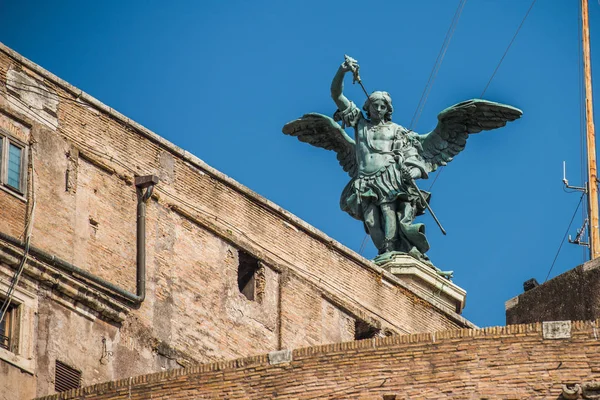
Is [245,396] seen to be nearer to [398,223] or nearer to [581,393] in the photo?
[581,393]

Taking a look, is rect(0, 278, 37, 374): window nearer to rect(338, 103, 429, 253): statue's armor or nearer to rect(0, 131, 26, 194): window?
rect(0, 131, 26, 194): window

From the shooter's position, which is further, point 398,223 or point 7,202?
point 398,223

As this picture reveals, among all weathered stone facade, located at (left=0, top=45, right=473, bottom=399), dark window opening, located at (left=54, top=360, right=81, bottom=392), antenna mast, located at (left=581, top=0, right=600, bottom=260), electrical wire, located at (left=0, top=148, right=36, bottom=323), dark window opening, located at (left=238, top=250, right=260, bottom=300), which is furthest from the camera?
antenna mast, located at (left=581, top=0, right=600, bottom=260)

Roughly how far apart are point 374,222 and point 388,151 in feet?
4.19

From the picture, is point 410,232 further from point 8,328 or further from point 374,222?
point 8,328

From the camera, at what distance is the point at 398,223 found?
48375 millimetres

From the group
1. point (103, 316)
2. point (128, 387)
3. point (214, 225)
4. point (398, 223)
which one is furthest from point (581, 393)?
point (398, 223)

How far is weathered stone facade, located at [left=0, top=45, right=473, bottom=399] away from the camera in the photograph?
38812mm

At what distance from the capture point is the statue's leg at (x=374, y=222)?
48.5 meters

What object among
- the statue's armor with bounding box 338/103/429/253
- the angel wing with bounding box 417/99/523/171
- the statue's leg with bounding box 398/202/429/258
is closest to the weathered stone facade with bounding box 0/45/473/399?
the statue's leg with bounding box 398/202/429/258

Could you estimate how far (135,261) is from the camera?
41.4 meters

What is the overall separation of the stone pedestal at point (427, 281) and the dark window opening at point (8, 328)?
11132 mm

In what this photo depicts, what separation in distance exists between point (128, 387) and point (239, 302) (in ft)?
35.7

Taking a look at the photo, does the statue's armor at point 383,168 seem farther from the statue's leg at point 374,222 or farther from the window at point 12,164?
the window at point 12,164
